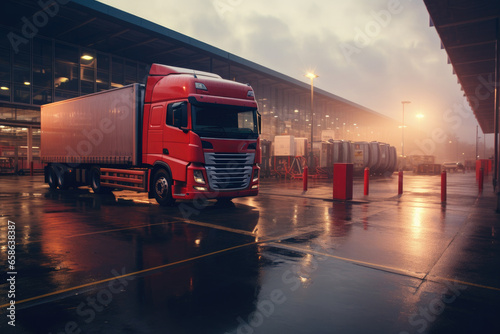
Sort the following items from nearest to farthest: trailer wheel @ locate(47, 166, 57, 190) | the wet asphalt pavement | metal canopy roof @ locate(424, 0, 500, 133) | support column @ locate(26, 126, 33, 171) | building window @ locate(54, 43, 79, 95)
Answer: the wet asphalt pavement → trailer wheel @ locate(47, 166, 57, 190) → metal canopy roof @ locate(424, 0, 500, 133) → building window @ locate(54, 43, 79, 95) → support column @ locate(26, 126, 33, 171)

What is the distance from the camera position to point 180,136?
10.9 metres

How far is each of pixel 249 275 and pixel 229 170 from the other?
20.8ft

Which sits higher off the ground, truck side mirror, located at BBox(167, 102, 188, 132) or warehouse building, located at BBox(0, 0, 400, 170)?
warehouse building, located at BBox(0, 0, 400, 170)

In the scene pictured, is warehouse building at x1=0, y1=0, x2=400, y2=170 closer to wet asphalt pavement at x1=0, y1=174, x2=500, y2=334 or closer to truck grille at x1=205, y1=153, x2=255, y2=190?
truck grille at x1=205, y1=153, x2=255, y2=190

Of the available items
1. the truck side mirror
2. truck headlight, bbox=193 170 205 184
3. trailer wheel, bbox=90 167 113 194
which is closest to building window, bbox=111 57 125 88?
trailer wheel, bbox=90 167 113 194

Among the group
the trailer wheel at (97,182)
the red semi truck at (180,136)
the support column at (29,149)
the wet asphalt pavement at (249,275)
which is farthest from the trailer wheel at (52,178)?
the support column at (29,149)

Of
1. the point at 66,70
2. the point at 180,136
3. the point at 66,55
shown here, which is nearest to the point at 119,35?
the point at 66,55

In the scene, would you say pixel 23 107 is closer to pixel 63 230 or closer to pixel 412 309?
pixel 63 230

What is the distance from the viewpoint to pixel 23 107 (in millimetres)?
32531

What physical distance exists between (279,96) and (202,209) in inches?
1916

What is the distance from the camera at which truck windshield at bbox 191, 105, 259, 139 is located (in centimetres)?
1075

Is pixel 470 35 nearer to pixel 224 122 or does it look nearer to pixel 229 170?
pixel 224 122

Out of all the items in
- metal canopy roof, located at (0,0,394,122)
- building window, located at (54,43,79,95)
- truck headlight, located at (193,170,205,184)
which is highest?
metal canopy roof, located at (0,0,394,122)

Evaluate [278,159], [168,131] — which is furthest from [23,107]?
[168,131]
